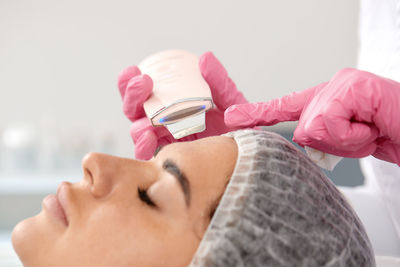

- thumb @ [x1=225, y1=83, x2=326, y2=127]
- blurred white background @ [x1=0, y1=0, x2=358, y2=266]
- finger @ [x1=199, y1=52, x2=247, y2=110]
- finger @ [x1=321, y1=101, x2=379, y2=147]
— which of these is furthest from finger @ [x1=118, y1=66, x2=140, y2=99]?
blurred white background @ [x1=0, y1=0, x2=358, y2=266]

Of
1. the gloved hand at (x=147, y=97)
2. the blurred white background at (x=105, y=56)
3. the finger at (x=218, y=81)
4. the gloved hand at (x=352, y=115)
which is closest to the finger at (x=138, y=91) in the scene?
the gloved hand at (x=147, y=97)

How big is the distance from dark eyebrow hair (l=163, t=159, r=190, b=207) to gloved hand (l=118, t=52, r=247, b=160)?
0.34 meters

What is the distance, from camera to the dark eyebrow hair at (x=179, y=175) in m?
0.61

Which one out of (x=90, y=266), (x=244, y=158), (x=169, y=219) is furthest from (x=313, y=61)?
(x=90, y=266)

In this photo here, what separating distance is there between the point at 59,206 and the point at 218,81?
1.88 feet

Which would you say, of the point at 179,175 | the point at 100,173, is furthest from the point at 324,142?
the point at 100,173

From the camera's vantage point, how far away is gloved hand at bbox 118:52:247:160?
37.6 inches

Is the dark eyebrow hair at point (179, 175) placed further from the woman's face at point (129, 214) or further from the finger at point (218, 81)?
the finger at point (218, 81)

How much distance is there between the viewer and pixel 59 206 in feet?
2.09

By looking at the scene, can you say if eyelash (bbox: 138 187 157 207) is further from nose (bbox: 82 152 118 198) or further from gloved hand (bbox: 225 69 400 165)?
gloved hand (bbox: 225 69 400 165)

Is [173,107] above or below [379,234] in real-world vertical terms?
above

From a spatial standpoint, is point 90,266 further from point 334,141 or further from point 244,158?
point 334,141

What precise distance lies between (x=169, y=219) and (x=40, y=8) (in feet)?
5.47

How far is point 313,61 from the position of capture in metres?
1.70
